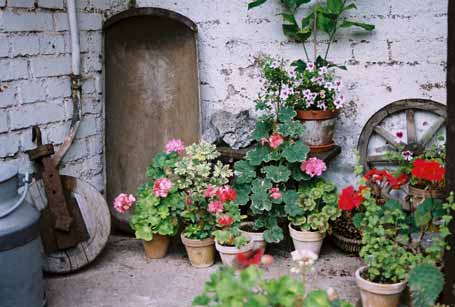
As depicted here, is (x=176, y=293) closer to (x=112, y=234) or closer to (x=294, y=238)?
(x=294, y=238)

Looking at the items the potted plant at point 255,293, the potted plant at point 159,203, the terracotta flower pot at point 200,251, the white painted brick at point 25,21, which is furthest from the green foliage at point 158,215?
the potted plant at point 255,293

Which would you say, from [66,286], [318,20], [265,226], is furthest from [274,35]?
[66,286]

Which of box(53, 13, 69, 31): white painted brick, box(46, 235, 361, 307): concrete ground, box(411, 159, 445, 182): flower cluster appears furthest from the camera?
box(53, 13, 69, 31): white painted brick

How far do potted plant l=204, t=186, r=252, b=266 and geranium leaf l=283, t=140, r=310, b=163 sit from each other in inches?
13.2

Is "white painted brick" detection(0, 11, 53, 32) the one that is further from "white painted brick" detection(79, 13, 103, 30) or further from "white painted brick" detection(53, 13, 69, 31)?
"white painted brick" detection(79, 13, 103, 30)

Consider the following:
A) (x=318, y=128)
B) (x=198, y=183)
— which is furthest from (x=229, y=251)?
(x=318, y=128)

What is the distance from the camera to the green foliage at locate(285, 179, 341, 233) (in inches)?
124

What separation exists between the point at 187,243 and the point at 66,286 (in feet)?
2.13

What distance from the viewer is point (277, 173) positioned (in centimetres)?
317

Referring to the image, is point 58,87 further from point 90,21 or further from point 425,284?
point 425,284

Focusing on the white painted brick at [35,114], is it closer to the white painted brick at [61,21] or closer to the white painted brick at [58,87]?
the white painted brick at [58,87]

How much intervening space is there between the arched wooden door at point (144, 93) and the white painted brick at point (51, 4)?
40 cm

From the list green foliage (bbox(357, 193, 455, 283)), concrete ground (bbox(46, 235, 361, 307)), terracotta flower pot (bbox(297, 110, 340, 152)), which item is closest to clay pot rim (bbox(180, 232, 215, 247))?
concrete ground (bbox(46, 235, 361, 307))

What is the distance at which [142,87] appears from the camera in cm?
381
